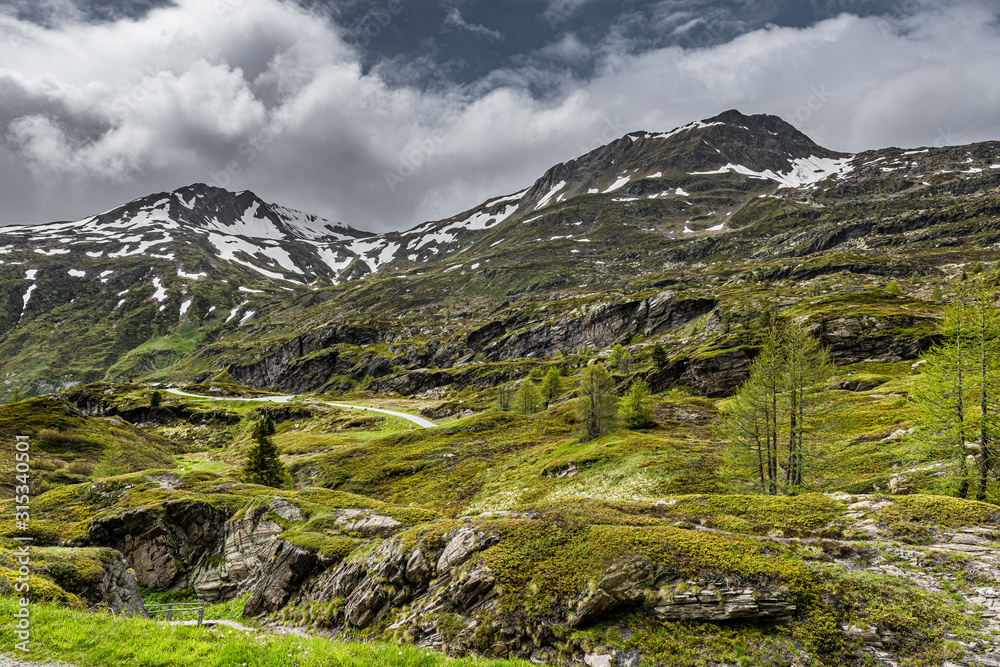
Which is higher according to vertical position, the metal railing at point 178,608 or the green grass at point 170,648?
the green grass at point 170,648

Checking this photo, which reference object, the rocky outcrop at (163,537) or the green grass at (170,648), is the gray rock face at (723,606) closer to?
the green grass at (170,648)

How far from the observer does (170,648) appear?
11406 mm

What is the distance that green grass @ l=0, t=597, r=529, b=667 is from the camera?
10.8 m

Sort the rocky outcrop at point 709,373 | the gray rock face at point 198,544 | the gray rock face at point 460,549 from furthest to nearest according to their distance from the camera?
the rocky outcrop at point 709,373 < the gray rock face at point 198,544 < the gray rock face at point 460,549

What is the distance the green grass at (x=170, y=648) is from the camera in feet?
35.4

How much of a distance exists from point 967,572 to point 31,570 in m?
35.6

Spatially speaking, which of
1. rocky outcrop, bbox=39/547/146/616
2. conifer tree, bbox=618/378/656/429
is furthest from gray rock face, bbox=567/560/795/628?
conifer tree, bbox=618/378/656/429

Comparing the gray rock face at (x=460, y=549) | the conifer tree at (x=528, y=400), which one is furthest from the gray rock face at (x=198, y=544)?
the conifer tree at (x=528, y=400)

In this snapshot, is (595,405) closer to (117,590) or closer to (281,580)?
(281,580)

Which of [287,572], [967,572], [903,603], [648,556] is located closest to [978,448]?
[967,572]

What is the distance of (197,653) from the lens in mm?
11242

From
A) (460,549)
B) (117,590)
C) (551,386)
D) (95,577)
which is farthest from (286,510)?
(551,386)

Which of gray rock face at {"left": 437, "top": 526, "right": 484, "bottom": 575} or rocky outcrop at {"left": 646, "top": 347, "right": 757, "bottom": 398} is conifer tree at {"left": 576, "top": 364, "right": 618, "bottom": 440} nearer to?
rocky outcrop at {"left": 646, "top": 347, "right": 757, "bottom": 398}

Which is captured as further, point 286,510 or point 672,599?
point 286,510
